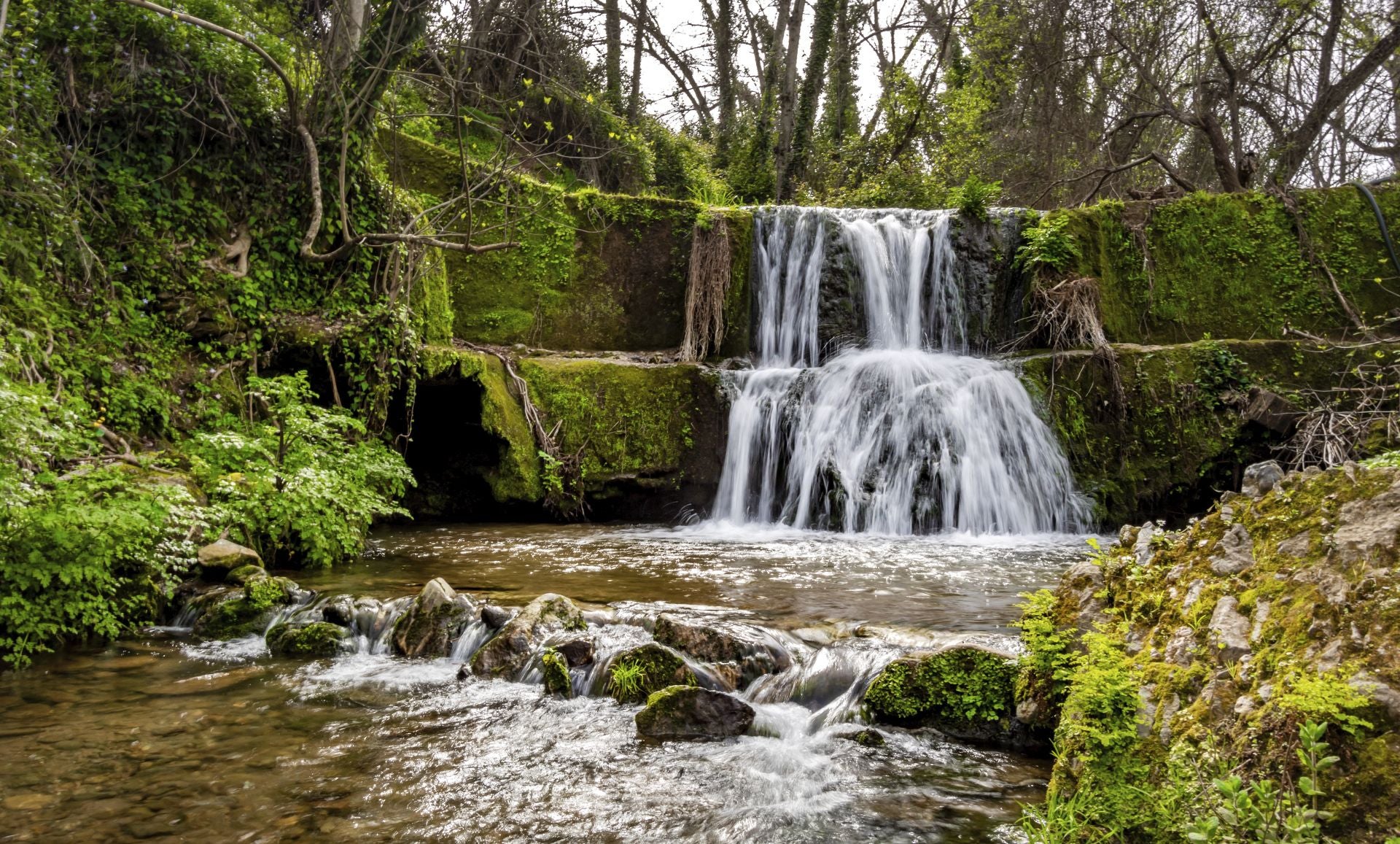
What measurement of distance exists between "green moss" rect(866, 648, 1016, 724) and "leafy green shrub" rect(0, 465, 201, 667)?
152 inches

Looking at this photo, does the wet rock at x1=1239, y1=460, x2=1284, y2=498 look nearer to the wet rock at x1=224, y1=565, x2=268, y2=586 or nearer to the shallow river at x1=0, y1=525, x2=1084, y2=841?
the shallow river at x1=0, y1=525, x2=1084, y2=841

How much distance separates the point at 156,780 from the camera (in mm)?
2803

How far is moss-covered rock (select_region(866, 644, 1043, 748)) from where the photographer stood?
3334 millimetres

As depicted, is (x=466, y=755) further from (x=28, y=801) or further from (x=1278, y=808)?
(x=1278, y=808)

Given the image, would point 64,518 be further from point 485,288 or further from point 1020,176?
point 1020,176

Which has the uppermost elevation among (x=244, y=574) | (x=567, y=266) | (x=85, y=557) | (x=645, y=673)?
(x=567, y=266)

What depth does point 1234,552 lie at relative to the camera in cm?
273

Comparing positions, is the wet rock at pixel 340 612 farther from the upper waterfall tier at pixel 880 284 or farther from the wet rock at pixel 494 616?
the upper waterfall tier at pixel 880 284

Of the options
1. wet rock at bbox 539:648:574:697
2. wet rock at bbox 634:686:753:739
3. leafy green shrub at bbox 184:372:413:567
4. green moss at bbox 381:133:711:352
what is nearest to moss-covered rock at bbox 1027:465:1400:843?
wet rock at bbox 634:686:753:739

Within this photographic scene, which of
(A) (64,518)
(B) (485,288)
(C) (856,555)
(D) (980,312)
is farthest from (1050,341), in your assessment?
(A) (64,518)

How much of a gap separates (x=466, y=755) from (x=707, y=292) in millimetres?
9125

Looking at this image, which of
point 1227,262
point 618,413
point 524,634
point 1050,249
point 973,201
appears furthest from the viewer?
point 973,201

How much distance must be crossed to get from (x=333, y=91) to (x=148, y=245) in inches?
93.1

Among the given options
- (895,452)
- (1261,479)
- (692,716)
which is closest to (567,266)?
(895,452)
